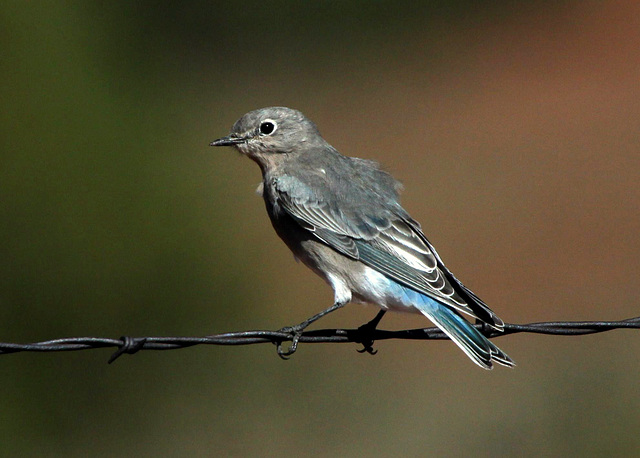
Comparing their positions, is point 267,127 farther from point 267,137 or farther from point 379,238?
point 379,238

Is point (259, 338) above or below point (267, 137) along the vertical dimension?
below

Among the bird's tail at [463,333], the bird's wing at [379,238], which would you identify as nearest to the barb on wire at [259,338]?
the bird's tail at [463,333]

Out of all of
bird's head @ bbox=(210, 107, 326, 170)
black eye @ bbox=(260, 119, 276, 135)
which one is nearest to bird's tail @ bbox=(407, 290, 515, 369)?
bird's head @ bbox=(210, 107, 326, 170)

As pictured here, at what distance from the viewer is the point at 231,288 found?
9.28 meters

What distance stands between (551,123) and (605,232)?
4.27m

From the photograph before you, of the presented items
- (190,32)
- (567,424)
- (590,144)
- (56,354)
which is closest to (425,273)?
(567,424)

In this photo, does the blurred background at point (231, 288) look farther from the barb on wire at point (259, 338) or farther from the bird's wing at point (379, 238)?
the barb on wire at point (259, 338)

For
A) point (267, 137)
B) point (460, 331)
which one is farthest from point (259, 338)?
point (267, 137)

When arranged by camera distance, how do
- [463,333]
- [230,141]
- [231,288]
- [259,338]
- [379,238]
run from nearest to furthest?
[259,338], [463,333], [379,238], [230,141], [231,288]

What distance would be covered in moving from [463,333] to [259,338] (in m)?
1.29

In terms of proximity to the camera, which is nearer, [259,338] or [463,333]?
[259,338]

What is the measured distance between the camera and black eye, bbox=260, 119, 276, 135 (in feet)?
20.4

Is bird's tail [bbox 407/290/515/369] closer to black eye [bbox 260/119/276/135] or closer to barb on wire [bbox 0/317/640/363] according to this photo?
barb on wire [bbox 0/317/640/363]

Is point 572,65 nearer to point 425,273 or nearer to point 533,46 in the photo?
point 533,46
